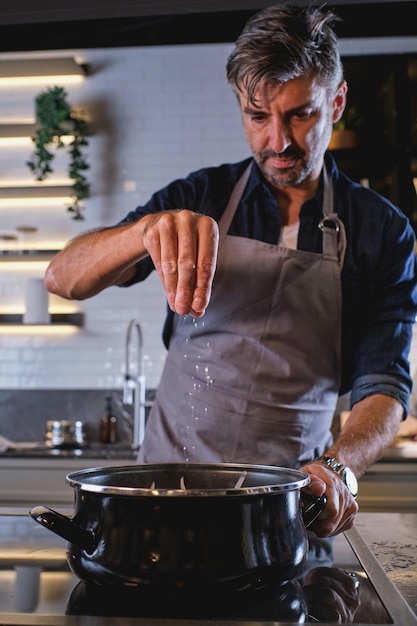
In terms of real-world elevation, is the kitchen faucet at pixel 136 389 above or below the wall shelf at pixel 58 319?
below

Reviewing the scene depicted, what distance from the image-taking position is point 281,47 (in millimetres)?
1597

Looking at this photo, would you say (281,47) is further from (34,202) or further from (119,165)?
(34,202)

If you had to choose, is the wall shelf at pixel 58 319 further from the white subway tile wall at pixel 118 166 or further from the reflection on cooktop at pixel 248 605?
the reflection on cooktop at pixel 248 605

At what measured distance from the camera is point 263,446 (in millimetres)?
1681

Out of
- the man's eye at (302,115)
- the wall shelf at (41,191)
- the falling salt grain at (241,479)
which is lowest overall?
the falling salt grain at (241,479)

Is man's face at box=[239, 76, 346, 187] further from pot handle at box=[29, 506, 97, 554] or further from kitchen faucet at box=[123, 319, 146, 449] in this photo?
kitchen faucet at box=[123, 319, 146, 449]

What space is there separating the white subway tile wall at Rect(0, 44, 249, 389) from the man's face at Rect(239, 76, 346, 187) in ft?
8.33

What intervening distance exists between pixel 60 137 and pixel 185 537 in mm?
3812

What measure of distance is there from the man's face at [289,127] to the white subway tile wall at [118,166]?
254 cm

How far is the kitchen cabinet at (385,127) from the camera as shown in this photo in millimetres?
3916

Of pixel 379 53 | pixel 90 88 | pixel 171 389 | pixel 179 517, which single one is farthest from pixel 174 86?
pixel 179 517

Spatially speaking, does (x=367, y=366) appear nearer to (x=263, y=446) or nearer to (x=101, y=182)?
(x=263, y=446)

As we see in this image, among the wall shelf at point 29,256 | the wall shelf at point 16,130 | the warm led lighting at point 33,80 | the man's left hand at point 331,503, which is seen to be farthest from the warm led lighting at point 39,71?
the man's left hand at point 331,503

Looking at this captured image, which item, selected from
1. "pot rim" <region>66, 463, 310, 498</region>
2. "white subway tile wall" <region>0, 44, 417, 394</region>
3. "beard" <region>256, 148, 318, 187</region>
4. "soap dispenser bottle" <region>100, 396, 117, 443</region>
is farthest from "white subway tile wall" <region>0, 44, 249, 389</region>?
"pot rim" <region>66, 463, 310, 498</region>
